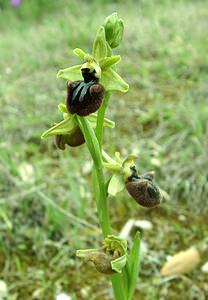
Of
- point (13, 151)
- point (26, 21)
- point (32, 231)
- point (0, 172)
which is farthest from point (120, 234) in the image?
point (26, 21)

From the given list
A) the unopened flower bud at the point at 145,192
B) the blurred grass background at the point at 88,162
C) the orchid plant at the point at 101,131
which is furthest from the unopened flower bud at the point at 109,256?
Result: the blurred grass background at the point at 88,162

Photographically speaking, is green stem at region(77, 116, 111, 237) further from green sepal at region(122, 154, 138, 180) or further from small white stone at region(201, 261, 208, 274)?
small white stone at region(201, 261, 208, 274)

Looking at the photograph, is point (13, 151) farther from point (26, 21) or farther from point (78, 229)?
point (26, 21)

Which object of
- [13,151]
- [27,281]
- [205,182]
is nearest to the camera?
[27,281]

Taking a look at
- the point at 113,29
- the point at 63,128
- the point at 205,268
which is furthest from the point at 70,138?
the point at 205,268

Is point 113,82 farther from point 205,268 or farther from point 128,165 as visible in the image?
point 205,268

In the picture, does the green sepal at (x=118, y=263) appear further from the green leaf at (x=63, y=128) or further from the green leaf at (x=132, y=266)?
the green leaf at (x=63, y=128)

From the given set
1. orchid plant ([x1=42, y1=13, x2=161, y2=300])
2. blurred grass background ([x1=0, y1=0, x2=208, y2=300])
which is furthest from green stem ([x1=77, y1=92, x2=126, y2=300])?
blurred grass background ([x1=0, y1=0, x2=208, y2=300])
